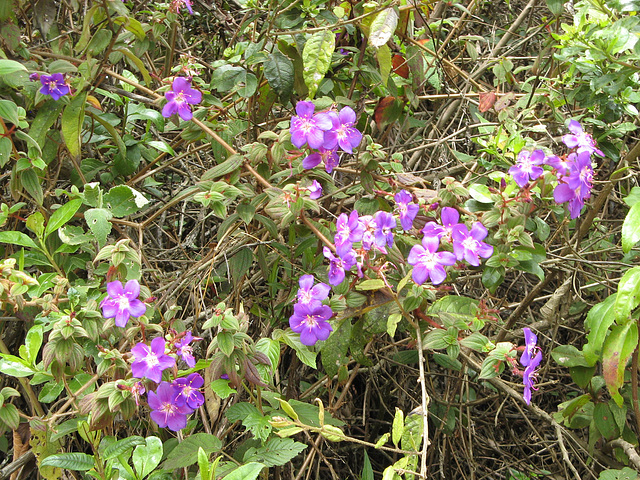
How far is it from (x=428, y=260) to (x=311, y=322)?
33 cm

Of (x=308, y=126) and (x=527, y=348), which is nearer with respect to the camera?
(x=527, y=348)

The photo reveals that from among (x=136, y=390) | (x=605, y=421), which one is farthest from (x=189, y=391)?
(x=605, y=421)

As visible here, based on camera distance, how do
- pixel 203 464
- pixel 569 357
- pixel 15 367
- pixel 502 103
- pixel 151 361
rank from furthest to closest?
pixel 502 103, pixel 569 357, pixel 15 367, pixel 151 361, pixel 203 464

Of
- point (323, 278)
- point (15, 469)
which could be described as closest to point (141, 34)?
point (323, 278)

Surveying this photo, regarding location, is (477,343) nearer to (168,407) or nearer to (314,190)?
(314,190)

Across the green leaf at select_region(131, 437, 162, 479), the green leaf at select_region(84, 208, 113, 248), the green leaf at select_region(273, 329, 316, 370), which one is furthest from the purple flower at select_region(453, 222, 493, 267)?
the green leaf at select_region(84, 208, 113, 248)

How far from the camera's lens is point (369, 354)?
2.21 m

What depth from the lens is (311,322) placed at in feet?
4.82

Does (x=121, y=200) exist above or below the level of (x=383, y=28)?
below

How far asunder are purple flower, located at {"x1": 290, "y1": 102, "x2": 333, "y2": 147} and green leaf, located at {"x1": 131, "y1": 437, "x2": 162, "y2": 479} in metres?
0.80

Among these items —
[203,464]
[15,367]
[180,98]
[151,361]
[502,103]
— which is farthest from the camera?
[502,103]

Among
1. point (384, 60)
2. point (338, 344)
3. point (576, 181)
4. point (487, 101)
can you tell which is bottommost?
point (338, 344)

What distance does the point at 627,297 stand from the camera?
1.33 meters

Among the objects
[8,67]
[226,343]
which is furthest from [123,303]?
[8,67]
